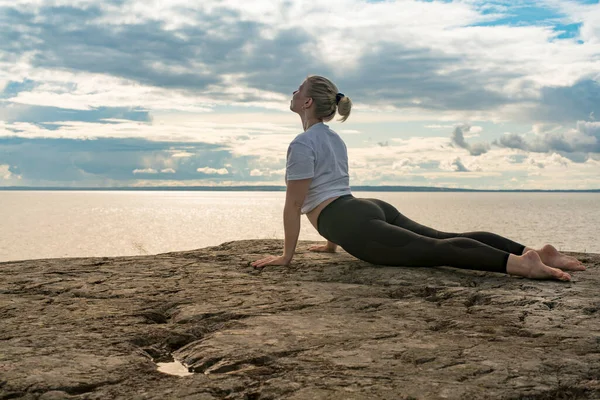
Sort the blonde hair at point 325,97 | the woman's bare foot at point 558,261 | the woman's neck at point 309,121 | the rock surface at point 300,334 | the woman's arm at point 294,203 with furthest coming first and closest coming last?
the woman's neck at point 309,121, the blonde hair at point 325,97, the woman's bare foot at point 558,261, the woman's arm at point 294,203, the rock surface at point 300,334

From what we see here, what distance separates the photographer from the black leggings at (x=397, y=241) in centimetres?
541

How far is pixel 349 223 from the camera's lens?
5.84m

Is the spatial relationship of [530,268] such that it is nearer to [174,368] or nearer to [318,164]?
[318,164]

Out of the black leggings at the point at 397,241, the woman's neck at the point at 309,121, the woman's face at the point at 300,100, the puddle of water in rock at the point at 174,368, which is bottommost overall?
the puddle of water in rock at the point at 174,368

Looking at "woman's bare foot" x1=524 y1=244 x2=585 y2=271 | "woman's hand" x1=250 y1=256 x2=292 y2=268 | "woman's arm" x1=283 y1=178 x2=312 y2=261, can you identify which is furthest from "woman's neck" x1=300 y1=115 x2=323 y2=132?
"woman's bare foot" x1=524 y1=244 x2=585 y2=271

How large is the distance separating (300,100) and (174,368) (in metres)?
3.75

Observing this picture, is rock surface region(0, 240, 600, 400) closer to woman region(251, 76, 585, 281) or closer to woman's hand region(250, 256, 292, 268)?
woman's hand region(250, 256, 292, 268)

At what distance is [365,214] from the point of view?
19.0 feet

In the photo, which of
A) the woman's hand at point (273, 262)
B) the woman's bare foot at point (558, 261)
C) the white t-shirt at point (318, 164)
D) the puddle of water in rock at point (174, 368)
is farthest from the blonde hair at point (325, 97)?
the puddle of water in rock at point (174, 368)

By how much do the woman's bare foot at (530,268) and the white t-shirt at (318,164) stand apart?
1899mm

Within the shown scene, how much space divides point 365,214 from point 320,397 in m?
3.28

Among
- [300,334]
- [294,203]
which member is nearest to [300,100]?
[294,203]

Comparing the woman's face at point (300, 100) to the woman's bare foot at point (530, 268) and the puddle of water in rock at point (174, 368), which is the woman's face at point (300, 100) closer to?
the woman's bare foot at point (530, 268)

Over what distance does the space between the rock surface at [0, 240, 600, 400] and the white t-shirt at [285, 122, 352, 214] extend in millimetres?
829
